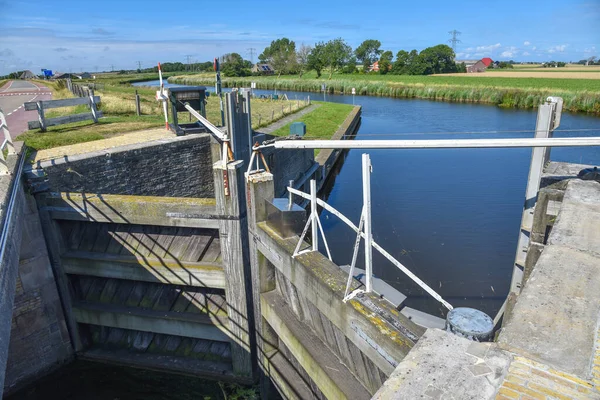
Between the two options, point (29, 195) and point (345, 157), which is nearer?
point (29, 195)

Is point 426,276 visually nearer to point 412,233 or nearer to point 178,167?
point 412,233

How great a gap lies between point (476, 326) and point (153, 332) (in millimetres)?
7151

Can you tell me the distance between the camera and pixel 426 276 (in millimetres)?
13148

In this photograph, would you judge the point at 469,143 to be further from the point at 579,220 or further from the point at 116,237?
the point at 116,237

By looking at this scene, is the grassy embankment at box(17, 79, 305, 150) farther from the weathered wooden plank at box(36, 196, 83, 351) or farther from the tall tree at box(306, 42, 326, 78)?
the tall tree at box(306, 42, 326, 78)

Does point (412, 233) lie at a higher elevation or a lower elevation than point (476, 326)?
lower

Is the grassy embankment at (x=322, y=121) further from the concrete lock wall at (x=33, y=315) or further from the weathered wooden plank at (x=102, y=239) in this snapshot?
the concrete lock wall at (x=33, y=315)

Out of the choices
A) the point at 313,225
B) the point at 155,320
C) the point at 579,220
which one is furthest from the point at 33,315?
the point at 579,220

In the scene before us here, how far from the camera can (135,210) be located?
8.11 metres

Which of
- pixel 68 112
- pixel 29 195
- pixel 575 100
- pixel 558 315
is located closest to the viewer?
pixel 558 315

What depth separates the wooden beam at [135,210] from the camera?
26.0 ft

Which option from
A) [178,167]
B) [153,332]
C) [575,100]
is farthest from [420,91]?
[153,332]

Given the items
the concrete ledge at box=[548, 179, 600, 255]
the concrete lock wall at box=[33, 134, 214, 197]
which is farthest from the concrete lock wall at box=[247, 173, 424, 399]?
the concrete lock wall at box=[33, 134, 214, 197]

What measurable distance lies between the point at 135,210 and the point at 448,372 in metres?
6.70
